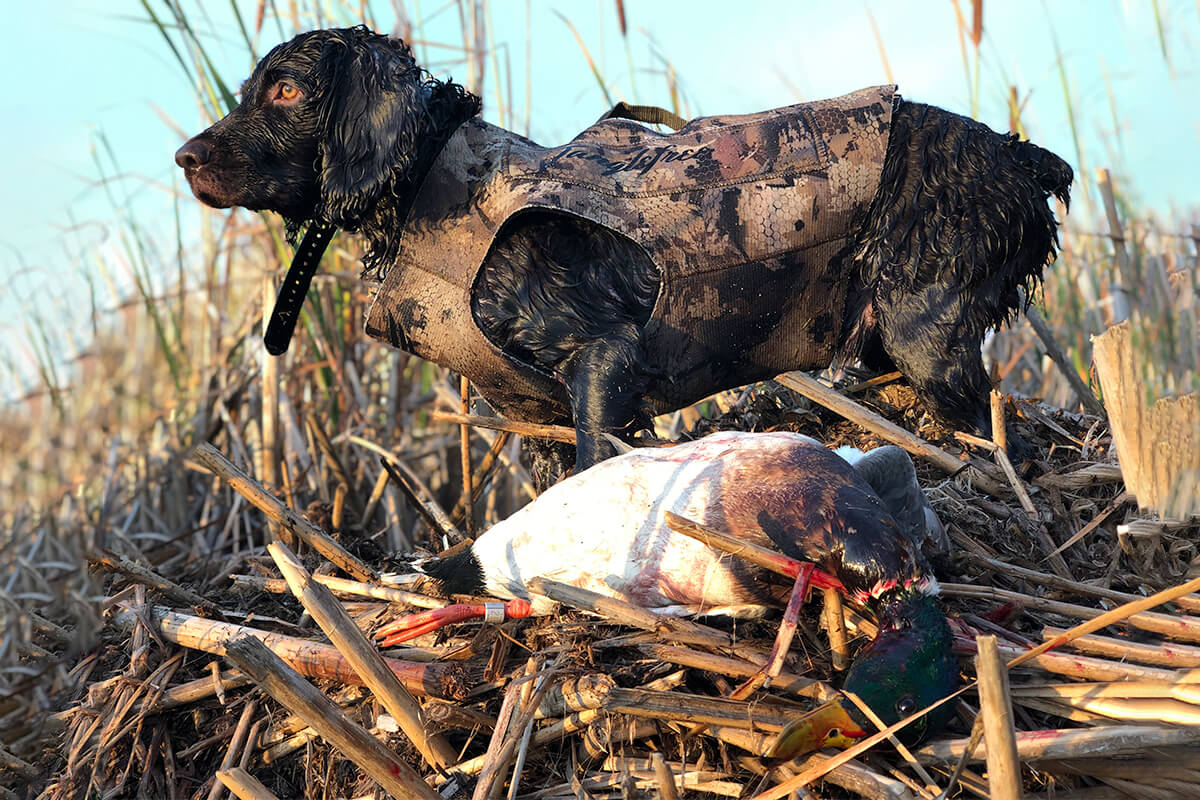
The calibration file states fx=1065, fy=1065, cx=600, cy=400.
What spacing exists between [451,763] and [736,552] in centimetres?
71

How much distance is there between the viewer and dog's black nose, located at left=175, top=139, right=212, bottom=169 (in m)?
3.12

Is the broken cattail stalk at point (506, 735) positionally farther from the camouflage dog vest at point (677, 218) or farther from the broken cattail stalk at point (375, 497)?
the broken cattail stalk at point (375, 497)

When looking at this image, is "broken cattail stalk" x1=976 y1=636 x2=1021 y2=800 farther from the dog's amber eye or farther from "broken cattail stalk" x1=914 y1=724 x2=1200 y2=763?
the dog's amber eye

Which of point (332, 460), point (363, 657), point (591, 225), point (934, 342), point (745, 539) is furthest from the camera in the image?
point (332, 460)

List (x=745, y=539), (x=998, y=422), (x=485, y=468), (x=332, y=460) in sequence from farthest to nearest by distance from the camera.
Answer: (x=332, y=460)
(x=485, y=468)
(x=998, y=422)
(x=745, y=539)

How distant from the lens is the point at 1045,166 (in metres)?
3.59

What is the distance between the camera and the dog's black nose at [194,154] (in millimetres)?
3120

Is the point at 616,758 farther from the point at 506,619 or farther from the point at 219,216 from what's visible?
the point at 219,216

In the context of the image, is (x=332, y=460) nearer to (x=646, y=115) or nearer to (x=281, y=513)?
(x=281, y=513)

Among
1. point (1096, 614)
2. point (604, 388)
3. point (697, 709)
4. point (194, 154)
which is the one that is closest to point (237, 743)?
point (697, 709)

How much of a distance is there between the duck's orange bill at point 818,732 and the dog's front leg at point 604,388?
130 centimetres

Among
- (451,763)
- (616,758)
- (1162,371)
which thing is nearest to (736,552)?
(616,758)

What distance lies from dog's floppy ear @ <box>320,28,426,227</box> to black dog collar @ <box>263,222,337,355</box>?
0.79 ft

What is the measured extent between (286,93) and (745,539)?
2.03 meters
